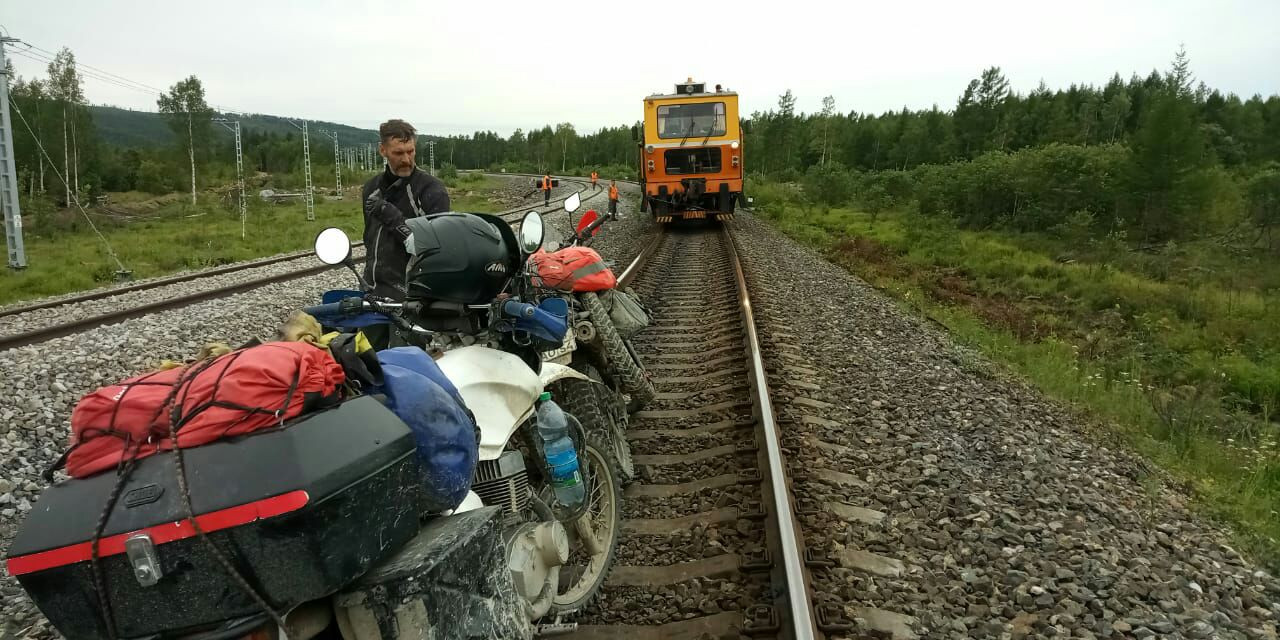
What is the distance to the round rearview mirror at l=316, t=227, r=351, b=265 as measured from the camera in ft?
8.77

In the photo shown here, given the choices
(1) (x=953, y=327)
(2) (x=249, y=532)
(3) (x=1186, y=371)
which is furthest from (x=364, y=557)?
(3) (x=1186, y=371)

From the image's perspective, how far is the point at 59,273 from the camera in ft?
45.2

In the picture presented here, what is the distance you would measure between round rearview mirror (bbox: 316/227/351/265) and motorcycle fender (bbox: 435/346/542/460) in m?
0.58

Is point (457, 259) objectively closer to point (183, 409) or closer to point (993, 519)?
point (183, 409)

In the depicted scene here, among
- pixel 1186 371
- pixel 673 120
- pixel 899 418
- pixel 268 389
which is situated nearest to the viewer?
pixel 268 389

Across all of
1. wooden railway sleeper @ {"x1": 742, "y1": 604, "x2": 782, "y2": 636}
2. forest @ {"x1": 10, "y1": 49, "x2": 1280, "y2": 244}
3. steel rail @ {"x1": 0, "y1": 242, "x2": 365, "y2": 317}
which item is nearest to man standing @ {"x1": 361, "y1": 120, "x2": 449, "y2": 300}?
wooden railway sleeper @ {"x1": 742, "y1": 604, "x2": 782, "y2": 636}

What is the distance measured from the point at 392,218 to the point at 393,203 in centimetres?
31

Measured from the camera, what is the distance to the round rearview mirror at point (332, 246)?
2674 millimetres

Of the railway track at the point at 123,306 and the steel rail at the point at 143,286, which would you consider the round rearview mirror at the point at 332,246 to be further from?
the steel rail at the point at 143,286

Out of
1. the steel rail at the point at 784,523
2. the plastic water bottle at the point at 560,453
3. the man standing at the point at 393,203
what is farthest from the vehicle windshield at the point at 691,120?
the plastic water bottle at the point at 560,453

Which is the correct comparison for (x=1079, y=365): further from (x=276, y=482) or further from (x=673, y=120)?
(x=673, y=120)

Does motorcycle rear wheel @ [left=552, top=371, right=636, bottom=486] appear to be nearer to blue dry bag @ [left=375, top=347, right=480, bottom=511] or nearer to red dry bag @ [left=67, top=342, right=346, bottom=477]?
blue dry bag @ [left=375, top=347, right=480, bottom=511]

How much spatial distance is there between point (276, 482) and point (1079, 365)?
8.64 m

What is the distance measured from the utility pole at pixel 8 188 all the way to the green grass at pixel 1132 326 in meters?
17.0
